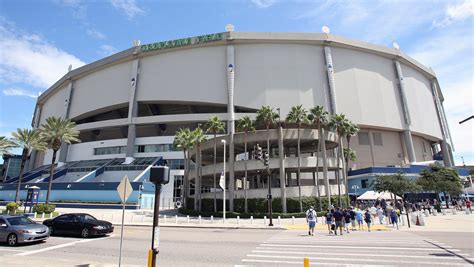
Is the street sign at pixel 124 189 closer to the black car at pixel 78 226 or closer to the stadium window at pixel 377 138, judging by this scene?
the black car at pixel 78 226

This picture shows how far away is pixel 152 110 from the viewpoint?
76.6 meters

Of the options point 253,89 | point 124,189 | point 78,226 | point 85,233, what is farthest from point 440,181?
point 124,189

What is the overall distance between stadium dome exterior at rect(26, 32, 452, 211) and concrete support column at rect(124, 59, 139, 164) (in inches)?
9.5

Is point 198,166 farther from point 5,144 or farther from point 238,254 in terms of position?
point 238,254

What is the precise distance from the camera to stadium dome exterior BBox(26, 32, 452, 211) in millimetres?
63938

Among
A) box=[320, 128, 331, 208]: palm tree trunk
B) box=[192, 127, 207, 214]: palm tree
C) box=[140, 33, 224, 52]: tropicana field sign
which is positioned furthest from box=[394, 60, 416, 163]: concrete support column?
box=[192, 127, 207, 214]: palm tree

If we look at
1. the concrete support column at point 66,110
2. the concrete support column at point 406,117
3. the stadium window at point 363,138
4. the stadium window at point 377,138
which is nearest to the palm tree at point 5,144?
the concrete support column at point 66,110

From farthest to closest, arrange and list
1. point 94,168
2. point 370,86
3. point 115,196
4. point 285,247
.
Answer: point 370,86
point 94,168
point 115,196
point 285,247

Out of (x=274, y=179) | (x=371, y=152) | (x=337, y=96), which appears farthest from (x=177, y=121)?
(x=371, y=152)

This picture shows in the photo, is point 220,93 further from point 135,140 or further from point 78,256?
point 78,256

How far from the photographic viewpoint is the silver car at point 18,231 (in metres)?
13.6

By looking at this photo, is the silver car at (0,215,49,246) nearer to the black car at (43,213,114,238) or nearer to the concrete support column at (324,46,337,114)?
the black car at (43,213,114,238)

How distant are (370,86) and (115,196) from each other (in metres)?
62.9

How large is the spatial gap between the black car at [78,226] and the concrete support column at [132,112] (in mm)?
47109
